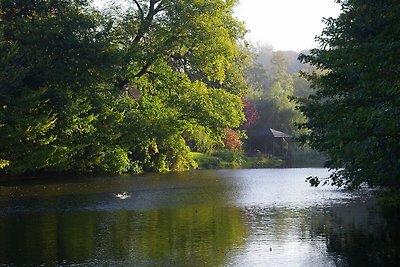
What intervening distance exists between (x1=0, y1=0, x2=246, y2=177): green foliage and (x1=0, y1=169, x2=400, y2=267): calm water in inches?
256

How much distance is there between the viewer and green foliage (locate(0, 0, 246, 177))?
1261 inches

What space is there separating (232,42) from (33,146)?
17133mm

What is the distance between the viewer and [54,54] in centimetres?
3438

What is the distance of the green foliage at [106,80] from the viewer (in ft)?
105

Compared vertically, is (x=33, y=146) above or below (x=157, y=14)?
below

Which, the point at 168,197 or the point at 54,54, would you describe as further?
the point at 54,54

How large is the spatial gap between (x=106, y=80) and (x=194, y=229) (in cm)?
2358

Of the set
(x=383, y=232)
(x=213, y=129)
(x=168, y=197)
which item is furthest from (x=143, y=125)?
(x=383, y=232)

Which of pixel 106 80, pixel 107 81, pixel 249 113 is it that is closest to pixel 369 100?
pixel 106 80

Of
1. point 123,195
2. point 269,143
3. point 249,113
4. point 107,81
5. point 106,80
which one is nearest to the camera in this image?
point 123,195

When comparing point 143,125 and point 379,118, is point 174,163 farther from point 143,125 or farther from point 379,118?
point 379,118

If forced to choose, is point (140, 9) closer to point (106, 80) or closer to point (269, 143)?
point (106, 80)

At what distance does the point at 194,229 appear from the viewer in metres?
15.8

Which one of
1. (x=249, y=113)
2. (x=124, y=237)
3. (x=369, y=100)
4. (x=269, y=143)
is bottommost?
(x=124, y=237)
